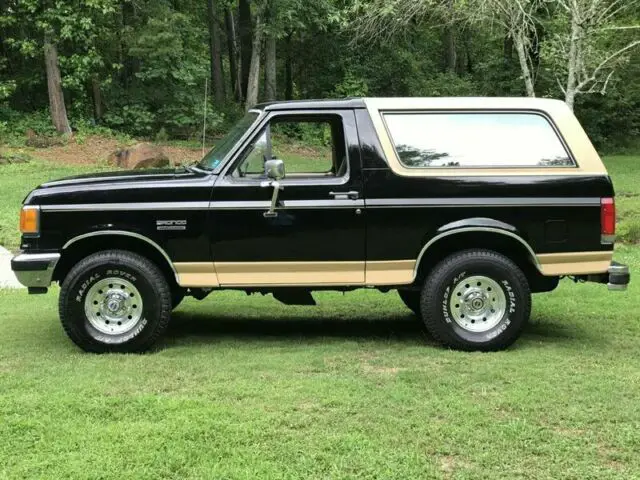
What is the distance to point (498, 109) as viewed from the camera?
582 centimetres

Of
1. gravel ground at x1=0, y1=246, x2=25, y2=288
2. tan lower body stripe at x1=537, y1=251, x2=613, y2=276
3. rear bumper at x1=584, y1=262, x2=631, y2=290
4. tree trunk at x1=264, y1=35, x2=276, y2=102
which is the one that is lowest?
gravel ground at x1=0, y1=246, x2=25, y2=288

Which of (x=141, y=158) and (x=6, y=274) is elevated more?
(x=141, y=158)

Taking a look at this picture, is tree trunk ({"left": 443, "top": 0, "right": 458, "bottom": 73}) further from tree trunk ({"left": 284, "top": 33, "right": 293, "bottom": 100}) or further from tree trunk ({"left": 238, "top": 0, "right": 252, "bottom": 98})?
tree trunk ({"left": 238, "top": 0, "right": 252, "bottom": 98})

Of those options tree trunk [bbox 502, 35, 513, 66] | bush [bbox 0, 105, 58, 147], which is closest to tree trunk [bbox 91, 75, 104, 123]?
bush [bbox 0, 105, 58, 147]

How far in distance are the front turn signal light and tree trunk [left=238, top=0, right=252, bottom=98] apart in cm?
2737

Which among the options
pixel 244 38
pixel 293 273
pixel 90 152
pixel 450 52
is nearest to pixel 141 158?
pixel 90 152

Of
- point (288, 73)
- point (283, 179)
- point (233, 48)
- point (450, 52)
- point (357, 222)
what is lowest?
point (357, 222)

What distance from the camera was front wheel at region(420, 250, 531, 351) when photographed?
18.5 ft

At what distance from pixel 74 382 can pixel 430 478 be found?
101 inches

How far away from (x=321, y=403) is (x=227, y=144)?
245 centimetres

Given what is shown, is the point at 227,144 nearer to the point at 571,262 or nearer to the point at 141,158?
the point at 571,262

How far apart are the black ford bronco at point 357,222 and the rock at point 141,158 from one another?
12.9 meters

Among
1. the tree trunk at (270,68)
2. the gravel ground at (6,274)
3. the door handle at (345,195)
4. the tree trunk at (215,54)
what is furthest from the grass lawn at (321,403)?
the tree trunk at (215,54)

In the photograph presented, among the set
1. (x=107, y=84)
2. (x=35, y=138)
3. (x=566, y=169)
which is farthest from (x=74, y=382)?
(x=107, y=84)
